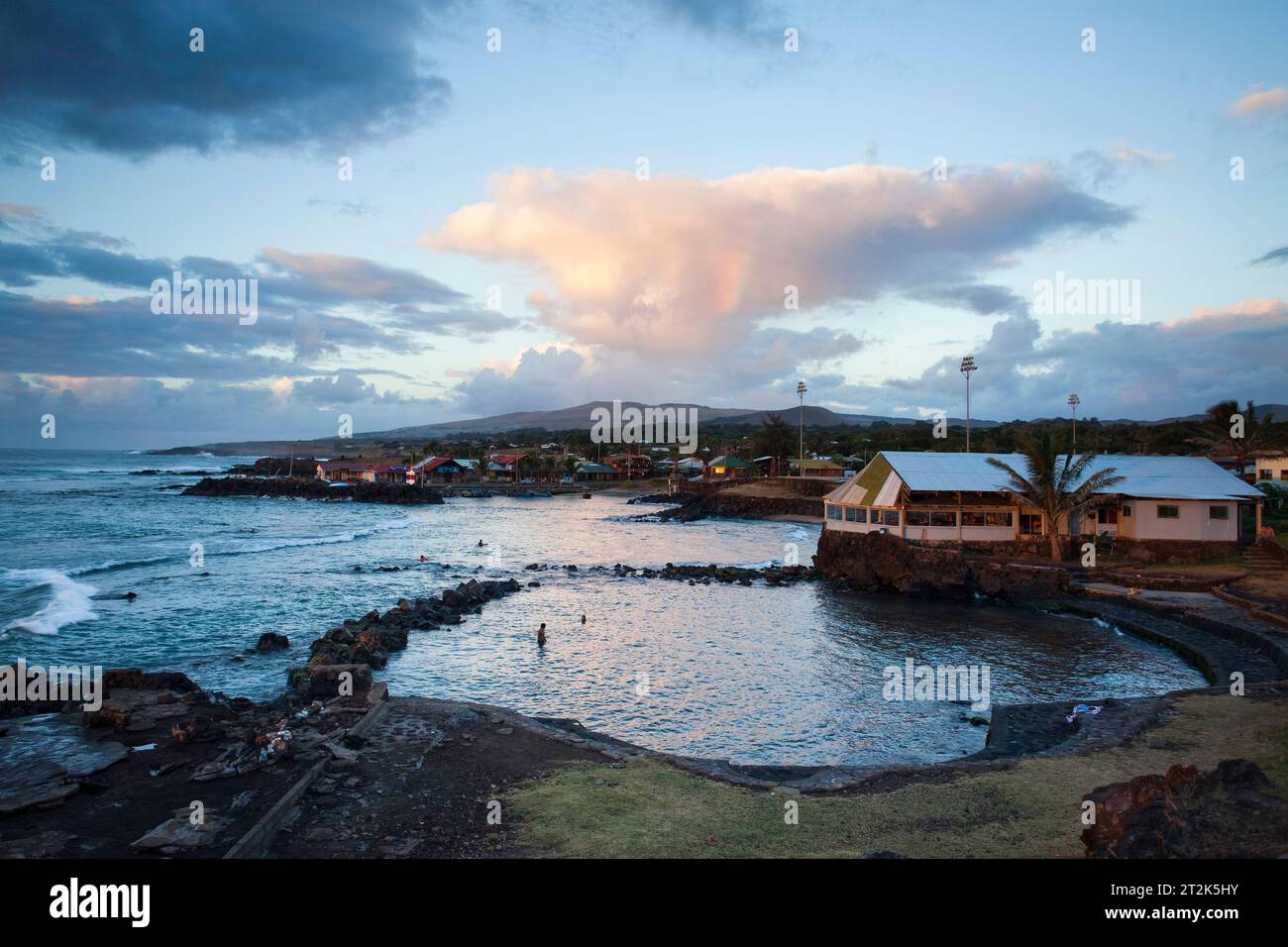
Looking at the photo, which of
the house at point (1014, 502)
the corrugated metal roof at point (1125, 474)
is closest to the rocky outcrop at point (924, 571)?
the house at point (1014, 502)

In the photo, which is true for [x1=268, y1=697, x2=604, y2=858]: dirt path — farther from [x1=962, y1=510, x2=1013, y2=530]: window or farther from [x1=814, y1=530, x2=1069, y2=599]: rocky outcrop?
[x1=962, y1=510, x2=1013, y2=530]: window

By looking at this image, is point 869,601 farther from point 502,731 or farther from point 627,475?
point 627,475

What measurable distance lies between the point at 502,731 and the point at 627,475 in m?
A: 106

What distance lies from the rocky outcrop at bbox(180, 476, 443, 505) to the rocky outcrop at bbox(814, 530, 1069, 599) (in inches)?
2640

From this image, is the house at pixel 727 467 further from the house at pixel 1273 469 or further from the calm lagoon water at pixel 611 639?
the house at pixel 1273 469

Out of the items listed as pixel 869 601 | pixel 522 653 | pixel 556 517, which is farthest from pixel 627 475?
pixel 522 653

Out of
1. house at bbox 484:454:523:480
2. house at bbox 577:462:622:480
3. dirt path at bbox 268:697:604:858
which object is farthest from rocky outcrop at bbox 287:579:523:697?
house at bbox 484:454:523:480

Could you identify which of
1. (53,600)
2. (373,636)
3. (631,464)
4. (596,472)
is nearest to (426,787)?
(373,636)

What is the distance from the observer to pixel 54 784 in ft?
34.2

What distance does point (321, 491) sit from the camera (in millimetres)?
101438

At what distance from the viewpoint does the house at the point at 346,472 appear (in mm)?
114625

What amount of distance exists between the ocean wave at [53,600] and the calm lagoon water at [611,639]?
0.16 meters

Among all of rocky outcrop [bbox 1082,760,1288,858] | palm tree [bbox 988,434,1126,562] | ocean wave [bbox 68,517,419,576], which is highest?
palm tree [bbox 988,434,1126,562]

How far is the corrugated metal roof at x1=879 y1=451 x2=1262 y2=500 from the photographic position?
102 feet
